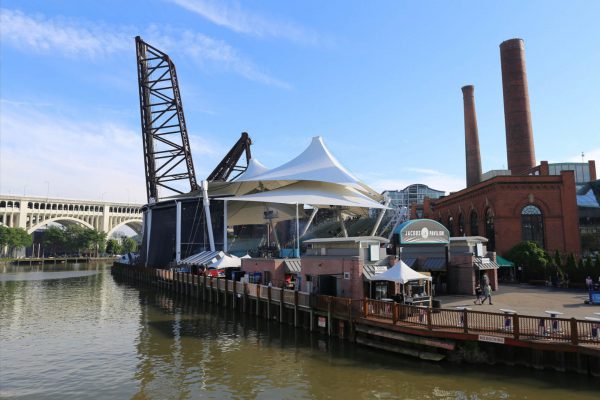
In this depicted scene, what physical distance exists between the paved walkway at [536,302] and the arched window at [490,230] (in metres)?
15.4

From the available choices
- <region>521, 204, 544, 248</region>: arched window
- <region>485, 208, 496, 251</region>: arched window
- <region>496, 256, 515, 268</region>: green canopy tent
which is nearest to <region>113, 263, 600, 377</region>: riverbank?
<region>496, 256, 515, 268</region>: green canopy tent

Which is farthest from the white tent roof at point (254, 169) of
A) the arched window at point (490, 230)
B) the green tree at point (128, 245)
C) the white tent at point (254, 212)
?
the green tree at point (128, 245)

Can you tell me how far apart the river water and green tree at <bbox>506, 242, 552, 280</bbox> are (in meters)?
22.9

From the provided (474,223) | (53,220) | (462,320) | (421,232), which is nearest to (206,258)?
(421,232)

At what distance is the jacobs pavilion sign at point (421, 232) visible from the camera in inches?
1039

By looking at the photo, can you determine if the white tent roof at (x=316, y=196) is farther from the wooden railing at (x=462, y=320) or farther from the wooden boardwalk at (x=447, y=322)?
the wooden railing at (x=462, y=320)

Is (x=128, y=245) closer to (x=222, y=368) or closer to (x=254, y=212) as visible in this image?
(x=254, y=212)

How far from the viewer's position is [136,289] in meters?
51.5

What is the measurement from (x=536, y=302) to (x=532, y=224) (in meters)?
23.4

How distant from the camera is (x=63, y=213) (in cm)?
15762

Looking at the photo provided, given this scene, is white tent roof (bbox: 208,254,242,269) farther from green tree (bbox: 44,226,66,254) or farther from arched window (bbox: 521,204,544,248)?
green tree (bbox: 44,226,66,254)

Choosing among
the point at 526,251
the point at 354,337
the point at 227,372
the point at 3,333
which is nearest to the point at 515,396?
the point at 354,337

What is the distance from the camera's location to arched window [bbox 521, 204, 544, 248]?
4397cm

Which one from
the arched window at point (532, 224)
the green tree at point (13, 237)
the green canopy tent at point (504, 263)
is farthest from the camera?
the green tree at point (13, 237)
